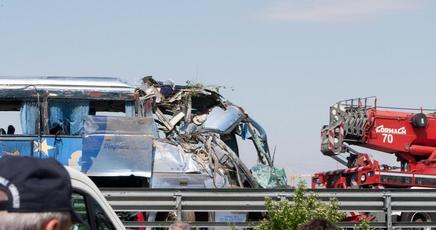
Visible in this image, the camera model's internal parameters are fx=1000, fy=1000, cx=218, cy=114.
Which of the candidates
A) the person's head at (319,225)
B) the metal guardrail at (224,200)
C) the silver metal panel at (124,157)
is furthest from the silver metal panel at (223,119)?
the person's head at (319,225)

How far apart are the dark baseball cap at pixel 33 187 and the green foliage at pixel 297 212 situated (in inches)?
358

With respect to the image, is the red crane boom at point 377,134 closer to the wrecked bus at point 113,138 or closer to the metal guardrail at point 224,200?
the wrecked bus at point 113,138

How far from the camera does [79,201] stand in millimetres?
5508

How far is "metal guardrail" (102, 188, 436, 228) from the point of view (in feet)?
47.3

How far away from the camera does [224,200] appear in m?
14.6

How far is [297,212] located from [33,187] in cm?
937

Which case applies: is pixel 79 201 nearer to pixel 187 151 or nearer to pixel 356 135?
pixel 187 151

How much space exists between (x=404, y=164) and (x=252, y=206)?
504 inches

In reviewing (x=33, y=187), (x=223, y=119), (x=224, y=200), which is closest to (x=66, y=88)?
(x=223, y=119)

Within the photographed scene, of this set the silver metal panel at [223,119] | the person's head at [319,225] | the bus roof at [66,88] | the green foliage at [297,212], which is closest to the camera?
the person's head at [319,225]

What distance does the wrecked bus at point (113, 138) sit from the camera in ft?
61.1

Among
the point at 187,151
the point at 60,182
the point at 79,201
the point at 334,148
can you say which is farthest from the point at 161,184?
the point at 60,182

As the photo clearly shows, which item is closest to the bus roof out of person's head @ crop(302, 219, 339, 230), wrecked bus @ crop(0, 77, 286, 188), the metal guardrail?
wrecked bus @ crop(0, 77, 286, 188)

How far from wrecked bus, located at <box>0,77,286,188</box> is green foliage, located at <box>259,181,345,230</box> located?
6711 mm
